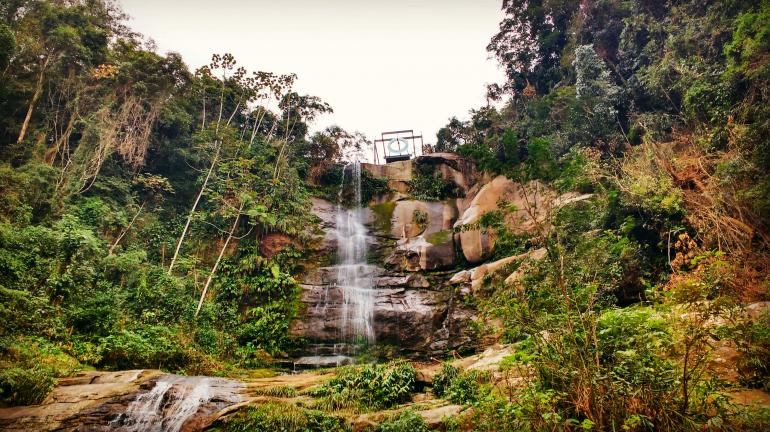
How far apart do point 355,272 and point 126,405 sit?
954cm

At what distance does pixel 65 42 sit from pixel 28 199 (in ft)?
22.3

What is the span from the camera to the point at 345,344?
1281 cm

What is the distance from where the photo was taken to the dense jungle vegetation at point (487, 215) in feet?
13.1

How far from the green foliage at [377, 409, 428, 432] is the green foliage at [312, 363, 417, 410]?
1.46 meters

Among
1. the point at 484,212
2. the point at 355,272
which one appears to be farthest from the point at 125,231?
the point at 484,212

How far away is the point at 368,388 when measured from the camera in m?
8.25

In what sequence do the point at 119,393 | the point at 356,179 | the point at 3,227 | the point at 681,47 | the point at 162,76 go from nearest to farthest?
the point at 119,393
the point at 3,227
the point at 681,47
the point at 162,76
the point at 356,179

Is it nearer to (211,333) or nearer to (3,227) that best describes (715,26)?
(211,333)

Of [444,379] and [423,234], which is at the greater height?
[423,234]

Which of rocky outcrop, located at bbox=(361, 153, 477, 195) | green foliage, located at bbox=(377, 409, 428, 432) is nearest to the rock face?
green foliage, located at bbox=(377, 409, 428, 432)

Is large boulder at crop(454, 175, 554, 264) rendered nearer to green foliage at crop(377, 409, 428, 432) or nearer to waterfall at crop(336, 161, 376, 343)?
waterfall at crop(336, 161, 376, 343)

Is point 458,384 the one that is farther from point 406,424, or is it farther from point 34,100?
point 34,100

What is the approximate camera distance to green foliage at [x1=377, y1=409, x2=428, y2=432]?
597 cm

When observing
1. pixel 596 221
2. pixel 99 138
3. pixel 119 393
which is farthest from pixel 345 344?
pixel 99 138
